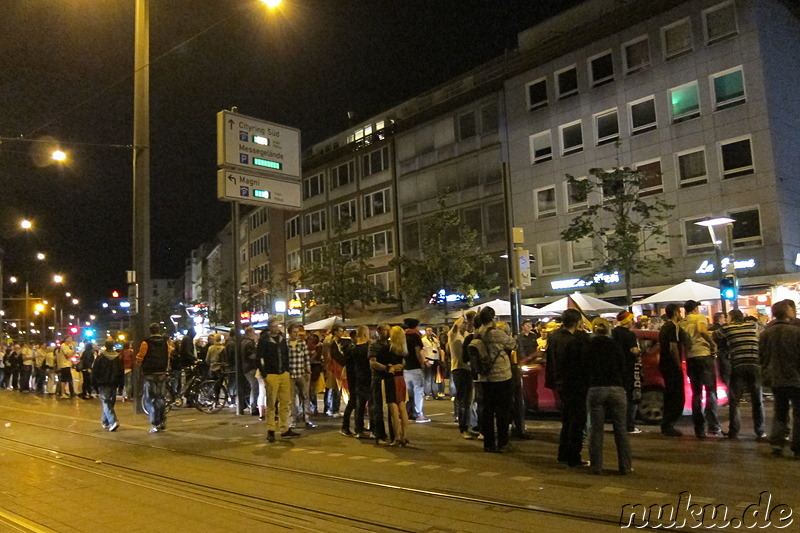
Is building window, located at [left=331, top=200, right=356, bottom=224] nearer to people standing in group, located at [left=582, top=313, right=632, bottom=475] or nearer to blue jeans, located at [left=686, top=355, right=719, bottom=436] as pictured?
blue jeans, located at [left=686, top=355, right=719, bottom=436]

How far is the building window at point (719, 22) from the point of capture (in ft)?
95.8

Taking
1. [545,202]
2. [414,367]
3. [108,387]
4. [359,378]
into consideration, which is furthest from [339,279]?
[359,378]

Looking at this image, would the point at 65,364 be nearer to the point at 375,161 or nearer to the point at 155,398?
the point at 155,398

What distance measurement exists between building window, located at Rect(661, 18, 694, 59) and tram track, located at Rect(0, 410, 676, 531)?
94.1 ft

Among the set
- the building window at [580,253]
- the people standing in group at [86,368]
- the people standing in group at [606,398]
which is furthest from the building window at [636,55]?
the people standing in group at [606,398]

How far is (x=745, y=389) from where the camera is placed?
31.4 ft

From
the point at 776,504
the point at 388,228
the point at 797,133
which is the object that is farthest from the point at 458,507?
the point at 388,228

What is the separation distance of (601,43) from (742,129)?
8.67 meters

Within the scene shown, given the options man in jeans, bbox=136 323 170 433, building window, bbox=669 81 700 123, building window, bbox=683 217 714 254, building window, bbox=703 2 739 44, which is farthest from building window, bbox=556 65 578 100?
man in jeans, bbox=136 323 170 433

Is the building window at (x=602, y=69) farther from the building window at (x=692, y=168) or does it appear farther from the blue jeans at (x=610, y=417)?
the blue jeans at (x=610, y=417)

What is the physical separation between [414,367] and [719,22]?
82.5ft

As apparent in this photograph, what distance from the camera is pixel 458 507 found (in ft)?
20.9

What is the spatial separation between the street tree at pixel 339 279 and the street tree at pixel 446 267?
503cm

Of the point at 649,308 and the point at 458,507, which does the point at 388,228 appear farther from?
the point at 458,507
